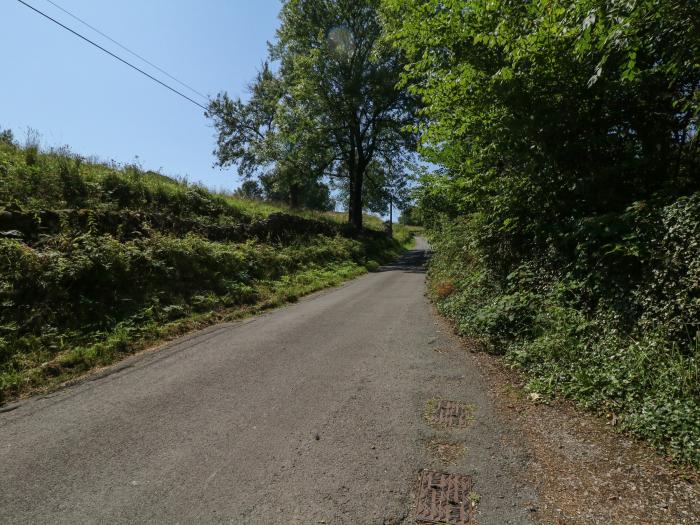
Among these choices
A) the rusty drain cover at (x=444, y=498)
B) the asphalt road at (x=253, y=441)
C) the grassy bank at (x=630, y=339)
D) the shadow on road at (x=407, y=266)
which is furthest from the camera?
the shadow on road at (x=407, y=266)

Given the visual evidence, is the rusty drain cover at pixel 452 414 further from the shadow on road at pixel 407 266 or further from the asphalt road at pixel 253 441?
the shadow on road at pixel 407 266

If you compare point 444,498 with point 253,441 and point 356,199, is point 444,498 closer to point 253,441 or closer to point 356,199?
point 253,441

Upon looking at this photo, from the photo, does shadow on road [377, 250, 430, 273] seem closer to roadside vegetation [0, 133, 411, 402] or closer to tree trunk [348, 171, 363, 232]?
tree trunk [348, 171, 363, 232]

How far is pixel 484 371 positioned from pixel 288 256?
11306mm

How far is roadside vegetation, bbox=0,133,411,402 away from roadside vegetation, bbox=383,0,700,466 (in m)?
6.36

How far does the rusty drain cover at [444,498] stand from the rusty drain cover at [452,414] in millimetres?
903

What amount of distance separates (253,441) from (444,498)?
6.32 feet

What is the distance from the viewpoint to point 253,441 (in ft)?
13.0

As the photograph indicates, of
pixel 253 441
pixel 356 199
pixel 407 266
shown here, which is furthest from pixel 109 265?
pixel 356 199

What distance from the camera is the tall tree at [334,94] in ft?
77.2

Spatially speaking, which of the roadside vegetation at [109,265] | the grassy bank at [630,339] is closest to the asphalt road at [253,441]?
the grassy bank at [630,339]

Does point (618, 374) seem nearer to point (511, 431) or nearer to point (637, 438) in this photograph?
point (637, 438)

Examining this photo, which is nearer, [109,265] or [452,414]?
[452,414]

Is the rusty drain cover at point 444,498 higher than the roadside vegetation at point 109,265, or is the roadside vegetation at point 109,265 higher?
the roadside vegetation at point 109,265
